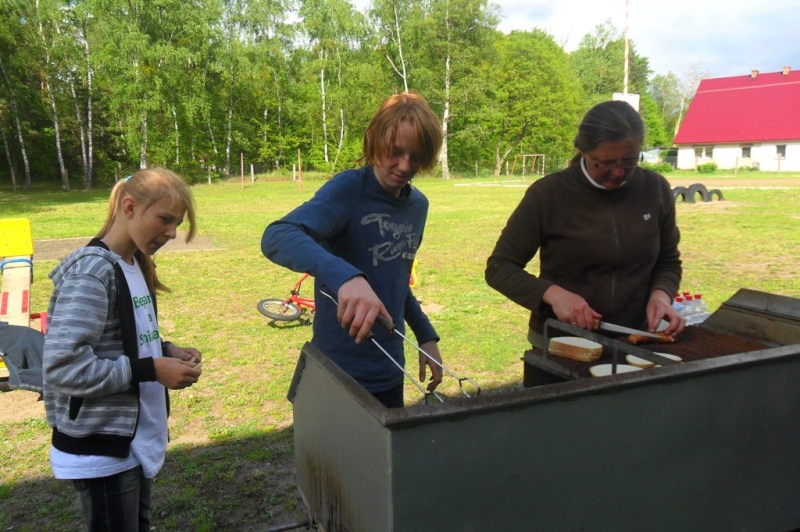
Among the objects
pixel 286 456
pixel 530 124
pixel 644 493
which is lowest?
pixel 286 456

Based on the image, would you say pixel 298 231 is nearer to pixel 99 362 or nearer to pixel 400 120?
pixel 400 120

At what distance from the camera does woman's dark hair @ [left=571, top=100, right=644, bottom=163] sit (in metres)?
1.92

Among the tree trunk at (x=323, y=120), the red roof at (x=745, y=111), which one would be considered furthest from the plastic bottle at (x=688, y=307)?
the red roof at (x=745, y=111)

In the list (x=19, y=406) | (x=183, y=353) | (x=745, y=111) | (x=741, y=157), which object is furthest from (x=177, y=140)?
(x=745, y=111)

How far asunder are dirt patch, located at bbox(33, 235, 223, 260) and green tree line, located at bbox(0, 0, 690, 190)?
1857cm

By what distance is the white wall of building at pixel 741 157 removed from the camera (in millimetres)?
38500

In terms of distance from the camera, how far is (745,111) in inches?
1672

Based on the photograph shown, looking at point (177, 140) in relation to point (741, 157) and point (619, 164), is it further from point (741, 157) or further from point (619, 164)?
point (741, 157)

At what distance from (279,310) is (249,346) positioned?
74 cm

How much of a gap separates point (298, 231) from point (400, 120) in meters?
0.45

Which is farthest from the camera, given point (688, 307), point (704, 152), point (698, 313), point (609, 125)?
point (704, 152)

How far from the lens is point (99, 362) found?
1.58 meters

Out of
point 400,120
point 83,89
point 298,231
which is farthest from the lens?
point 83,89

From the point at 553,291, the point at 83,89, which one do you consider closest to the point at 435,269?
the point at 553,291
